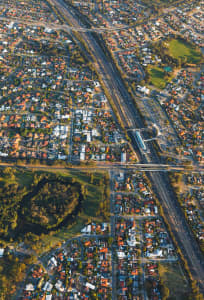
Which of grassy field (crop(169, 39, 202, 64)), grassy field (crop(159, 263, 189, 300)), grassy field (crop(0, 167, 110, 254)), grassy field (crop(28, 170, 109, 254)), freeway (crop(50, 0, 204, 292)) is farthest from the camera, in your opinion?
grassy field (crop(169, 39, 202, 64))

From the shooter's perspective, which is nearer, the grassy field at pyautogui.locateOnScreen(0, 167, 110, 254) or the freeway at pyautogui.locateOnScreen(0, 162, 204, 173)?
the grassy field at pyautogui.locateOnScreen(0, 167, 110, 254)

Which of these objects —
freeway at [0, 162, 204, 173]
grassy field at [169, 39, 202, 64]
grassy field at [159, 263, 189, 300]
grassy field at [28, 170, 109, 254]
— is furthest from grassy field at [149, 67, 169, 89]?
grassy field at [159, 263, 189, 300]

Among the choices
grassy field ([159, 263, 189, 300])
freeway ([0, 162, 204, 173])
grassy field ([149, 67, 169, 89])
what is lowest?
grassy field ([159, 263, 189, 300])

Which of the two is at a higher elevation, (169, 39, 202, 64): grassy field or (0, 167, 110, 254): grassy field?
(169, 39, 202, 64): grassy field

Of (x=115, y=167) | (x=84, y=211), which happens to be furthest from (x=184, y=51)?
(x=84, y=211)

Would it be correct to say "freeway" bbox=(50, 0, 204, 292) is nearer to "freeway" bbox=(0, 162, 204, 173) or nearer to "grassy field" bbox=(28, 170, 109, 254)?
"freeway" bbox=(0, 162, 204, 173)

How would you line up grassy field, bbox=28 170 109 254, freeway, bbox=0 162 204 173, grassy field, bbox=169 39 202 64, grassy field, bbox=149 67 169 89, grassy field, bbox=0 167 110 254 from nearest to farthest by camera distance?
grassy field, bbox=28 170 109 254
grassy field, bbox=0 167 110 254
freeway, bbox=0 162 204 173
grassy field, bbox=149 67 169 89
grassy field, bbox=169 39 202 64

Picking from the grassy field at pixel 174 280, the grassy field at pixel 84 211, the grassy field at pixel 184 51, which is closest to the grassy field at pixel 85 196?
the grassy field at pixel 84 211
